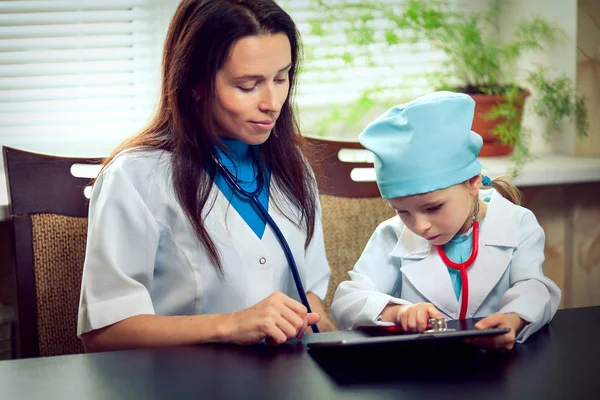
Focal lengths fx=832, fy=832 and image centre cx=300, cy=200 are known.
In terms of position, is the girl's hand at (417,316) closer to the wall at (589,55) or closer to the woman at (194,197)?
the woman at (194,197)

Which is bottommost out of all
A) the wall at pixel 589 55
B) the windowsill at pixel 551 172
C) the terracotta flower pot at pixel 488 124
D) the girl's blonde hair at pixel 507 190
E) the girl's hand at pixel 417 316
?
the girl's hand at pixel 417 316

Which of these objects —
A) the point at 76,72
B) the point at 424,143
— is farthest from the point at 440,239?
the point at 76,72

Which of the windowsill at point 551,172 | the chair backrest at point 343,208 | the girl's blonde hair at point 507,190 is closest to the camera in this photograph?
the girl's blonde hair at point 507,190

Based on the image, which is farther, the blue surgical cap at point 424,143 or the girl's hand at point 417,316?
the blue surgical cap at point 424,143

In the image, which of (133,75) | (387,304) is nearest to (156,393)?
(387,304)

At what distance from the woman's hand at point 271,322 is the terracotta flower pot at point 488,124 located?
147 centimetres

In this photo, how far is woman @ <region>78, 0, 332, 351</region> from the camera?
4.63 feet

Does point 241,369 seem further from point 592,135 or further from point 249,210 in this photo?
point 592,135

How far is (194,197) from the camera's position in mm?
1470

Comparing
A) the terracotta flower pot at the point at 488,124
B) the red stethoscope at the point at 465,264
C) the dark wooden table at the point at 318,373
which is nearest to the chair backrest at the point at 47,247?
the dark wooden table at the point at 318,373

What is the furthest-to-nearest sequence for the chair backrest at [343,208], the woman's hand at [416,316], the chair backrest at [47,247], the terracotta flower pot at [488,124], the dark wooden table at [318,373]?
the terracotta flower pot at [488,124]
the chair backrest at [343,208]
the chair backrest at [47,247]
the woman's hand at [416,316]
the dark wooden table at [318,373]

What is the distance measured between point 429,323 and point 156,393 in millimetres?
462

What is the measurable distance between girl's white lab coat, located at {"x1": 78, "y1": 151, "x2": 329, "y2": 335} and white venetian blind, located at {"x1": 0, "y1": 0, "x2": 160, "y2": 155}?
3.90 feet

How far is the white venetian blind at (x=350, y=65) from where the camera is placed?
2.68 m
